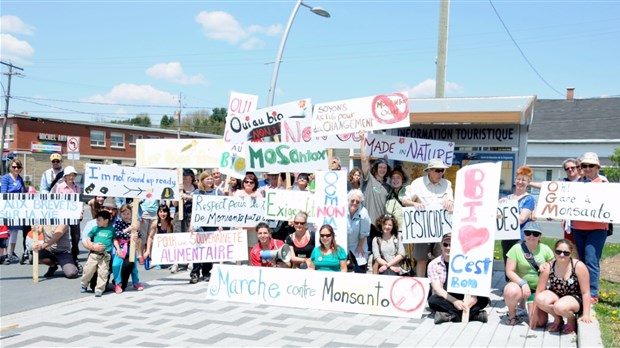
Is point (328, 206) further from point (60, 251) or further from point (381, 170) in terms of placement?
point (60, 251)

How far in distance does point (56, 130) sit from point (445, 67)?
42.6m

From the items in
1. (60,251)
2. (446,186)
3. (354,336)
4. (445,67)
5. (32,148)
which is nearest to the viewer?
(354,336)

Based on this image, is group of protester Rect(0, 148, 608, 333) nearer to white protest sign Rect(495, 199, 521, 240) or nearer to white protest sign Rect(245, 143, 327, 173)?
white protest sign Rect(495, 199, 521, 240)

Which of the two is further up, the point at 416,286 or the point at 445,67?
the point at 445,67

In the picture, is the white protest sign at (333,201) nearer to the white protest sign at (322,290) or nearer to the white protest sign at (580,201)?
the white protest sign at (322,290)

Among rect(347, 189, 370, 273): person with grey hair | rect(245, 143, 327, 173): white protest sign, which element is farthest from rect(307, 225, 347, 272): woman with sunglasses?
rect(245, 143, 327, 173): white protest sign

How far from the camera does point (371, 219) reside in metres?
8.58

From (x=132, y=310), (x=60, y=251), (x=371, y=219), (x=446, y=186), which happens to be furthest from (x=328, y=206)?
(x=60, y=251)

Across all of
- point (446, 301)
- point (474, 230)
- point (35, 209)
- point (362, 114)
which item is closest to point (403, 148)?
point (362, 114)

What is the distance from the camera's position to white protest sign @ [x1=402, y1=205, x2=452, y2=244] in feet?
24.6

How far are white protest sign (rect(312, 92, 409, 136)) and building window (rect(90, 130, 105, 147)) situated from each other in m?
45.7

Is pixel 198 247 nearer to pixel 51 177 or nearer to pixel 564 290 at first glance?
pixel 51 177

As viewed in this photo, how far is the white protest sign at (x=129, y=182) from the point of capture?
28.1 feet

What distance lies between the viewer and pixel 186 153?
991cm
